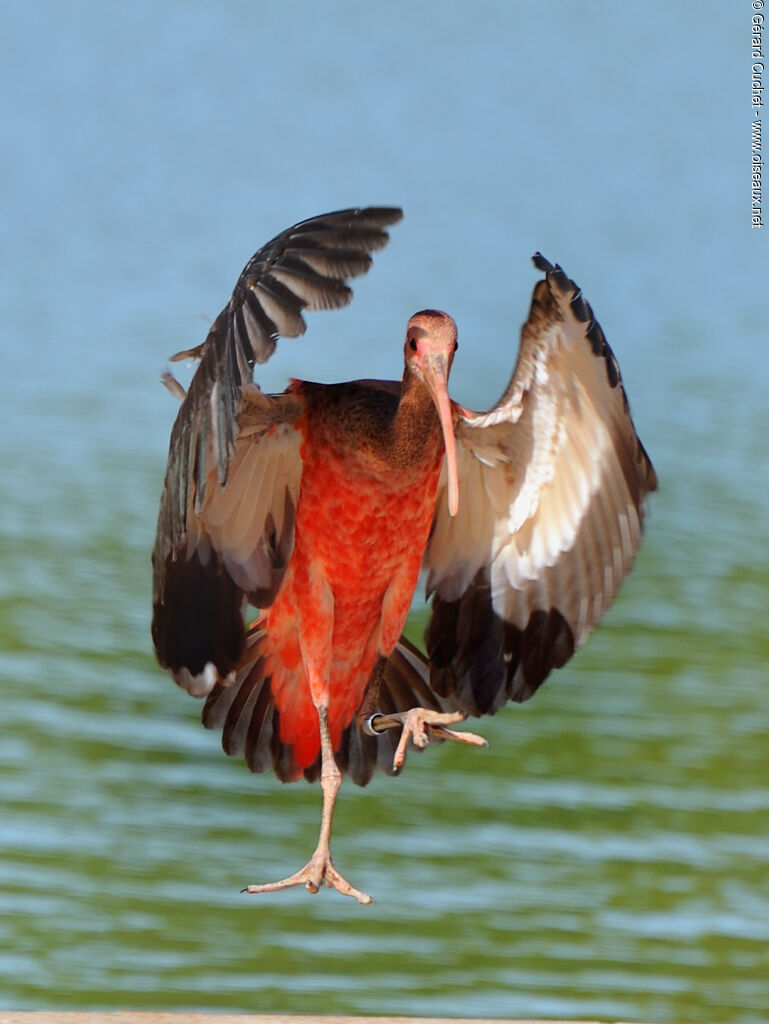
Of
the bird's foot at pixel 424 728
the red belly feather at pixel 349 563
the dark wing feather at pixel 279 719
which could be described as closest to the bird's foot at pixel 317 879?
the bird's foot at pixel 424 728

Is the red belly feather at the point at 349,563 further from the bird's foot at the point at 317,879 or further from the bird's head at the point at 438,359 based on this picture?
the bird's foot at the point at 317,879

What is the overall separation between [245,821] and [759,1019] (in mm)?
2093

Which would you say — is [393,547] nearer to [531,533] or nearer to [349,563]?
[349,563]

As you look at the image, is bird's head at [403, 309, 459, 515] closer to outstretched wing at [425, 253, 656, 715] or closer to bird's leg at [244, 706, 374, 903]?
outstretched wing at [425, 253, 656, 715]

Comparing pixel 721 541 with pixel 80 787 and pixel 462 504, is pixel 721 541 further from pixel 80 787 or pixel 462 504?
pixel 462 504

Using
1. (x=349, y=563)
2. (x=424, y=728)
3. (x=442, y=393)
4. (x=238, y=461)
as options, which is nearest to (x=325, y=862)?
(x=424, y=728)

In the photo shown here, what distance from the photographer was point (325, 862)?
5.36 meters

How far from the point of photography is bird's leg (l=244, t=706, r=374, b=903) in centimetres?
529

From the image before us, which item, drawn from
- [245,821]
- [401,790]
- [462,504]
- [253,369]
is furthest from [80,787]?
[253,369]

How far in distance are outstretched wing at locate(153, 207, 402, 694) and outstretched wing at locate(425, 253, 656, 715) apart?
0.46m

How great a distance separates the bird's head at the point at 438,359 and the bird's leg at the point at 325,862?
0.71m

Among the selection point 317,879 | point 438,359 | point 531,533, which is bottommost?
point 317,879

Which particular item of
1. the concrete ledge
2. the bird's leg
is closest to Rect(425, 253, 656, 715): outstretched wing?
the bird's leg

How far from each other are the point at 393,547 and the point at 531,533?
1.46 feet
